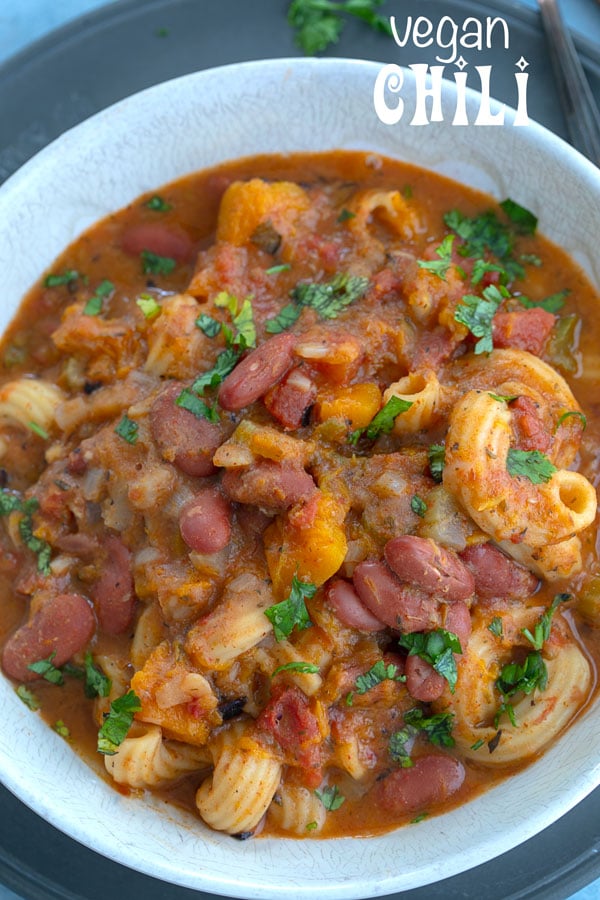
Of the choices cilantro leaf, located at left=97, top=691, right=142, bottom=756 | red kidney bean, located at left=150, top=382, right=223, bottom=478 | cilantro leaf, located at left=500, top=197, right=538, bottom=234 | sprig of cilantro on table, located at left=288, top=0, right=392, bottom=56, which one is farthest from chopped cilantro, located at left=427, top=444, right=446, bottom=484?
sprig of cilantro on table, located at left=288, top=0, right=392, bottom=56

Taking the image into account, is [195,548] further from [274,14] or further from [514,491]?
[274,14]

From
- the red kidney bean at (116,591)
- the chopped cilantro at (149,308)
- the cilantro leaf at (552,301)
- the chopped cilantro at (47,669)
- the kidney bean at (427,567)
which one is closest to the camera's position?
the kidney bean at (427,567)

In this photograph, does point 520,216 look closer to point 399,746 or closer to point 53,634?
point 399,746

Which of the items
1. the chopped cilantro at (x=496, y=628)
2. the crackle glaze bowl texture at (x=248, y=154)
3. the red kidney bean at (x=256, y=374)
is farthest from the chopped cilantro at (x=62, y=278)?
the chopped cilantro at (x=496, y=628)

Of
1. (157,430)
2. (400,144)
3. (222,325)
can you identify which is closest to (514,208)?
(400,144)

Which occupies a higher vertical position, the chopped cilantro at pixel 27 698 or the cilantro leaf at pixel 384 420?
the cilantro leaf at pixel 384 420

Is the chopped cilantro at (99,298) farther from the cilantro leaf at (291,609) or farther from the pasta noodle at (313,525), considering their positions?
the cilantro leaf at (291,609)

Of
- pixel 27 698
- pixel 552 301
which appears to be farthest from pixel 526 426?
pixel 27 698
